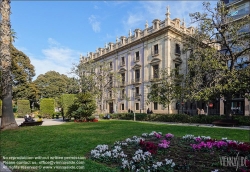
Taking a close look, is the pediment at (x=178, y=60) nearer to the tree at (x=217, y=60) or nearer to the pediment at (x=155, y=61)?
the pediment at (x=155, y=61)

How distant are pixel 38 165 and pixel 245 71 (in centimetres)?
1663

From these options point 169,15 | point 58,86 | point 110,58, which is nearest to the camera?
point 169,15

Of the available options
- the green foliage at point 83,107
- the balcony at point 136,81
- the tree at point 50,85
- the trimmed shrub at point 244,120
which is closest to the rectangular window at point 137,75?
the balcony at point 136,81

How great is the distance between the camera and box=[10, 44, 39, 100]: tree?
39.6 meters

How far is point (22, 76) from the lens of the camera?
40.5 meters

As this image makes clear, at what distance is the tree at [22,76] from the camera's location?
39.6 meters

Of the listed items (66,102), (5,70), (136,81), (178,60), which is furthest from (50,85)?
(5,70)

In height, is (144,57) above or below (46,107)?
above

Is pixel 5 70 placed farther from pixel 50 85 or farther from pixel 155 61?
pixel 50 85

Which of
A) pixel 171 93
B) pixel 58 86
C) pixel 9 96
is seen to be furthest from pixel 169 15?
pixel 58 86

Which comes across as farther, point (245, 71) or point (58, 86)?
point (58, 86)

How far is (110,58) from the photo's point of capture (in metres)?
41.2

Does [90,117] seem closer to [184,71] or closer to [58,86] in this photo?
[184,71]

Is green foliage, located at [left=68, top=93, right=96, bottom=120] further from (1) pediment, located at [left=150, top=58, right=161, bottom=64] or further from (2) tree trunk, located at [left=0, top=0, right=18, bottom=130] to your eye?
(1) pediment, located at [left=150, top=58, right=161, bottom=64]
